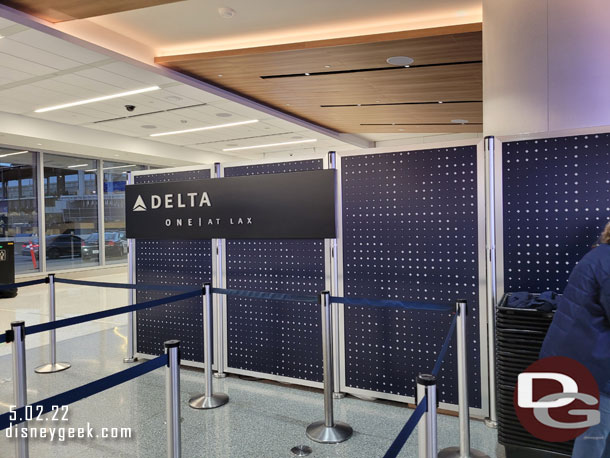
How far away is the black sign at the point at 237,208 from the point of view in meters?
3.66

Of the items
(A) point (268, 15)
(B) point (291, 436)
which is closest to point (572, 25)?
(B) point (291, 436)

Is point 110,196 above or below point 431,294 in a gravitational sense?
above

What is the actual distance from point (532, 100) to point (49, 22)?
575 centimetres

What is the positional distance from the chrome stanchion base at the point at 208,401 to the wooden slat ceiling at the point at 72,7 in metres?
4.37

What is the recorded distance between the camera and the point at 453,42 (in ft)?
21.2

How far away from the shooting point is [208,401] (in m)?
3.63

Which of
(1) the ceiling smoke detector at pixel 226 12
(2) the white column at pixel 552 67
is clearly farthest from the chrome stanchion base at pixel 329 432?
(1) the ceiling smoke detector at pixel 226 12

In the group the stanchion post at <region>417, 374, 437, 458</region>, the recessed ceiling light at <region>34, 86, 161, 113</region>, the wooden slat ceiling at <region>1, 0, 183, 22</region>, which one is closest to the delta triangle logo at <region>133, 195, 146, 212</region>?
the wooden slat ceiling at <region>1, 0, 183, 22</region>

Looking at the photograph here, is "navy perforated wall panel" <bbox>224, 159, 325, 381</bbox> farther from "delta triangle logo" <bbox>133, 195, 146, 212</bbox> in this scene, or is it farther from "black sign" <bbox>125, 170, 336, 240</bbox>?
"delta triangle logo" <bbox>133, 195, 146, 212</bbox>

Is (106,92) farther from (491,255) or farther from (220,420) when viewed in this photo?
(491,255)

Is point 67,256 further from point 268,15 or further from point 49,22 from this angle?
point 268,15

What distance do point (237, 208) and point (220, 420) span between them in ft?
5.68

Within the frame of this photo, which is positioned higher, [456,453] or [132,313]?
[132,313]

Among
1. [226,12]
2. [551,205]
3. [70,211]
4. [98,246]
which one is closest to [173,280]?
[551,205]
